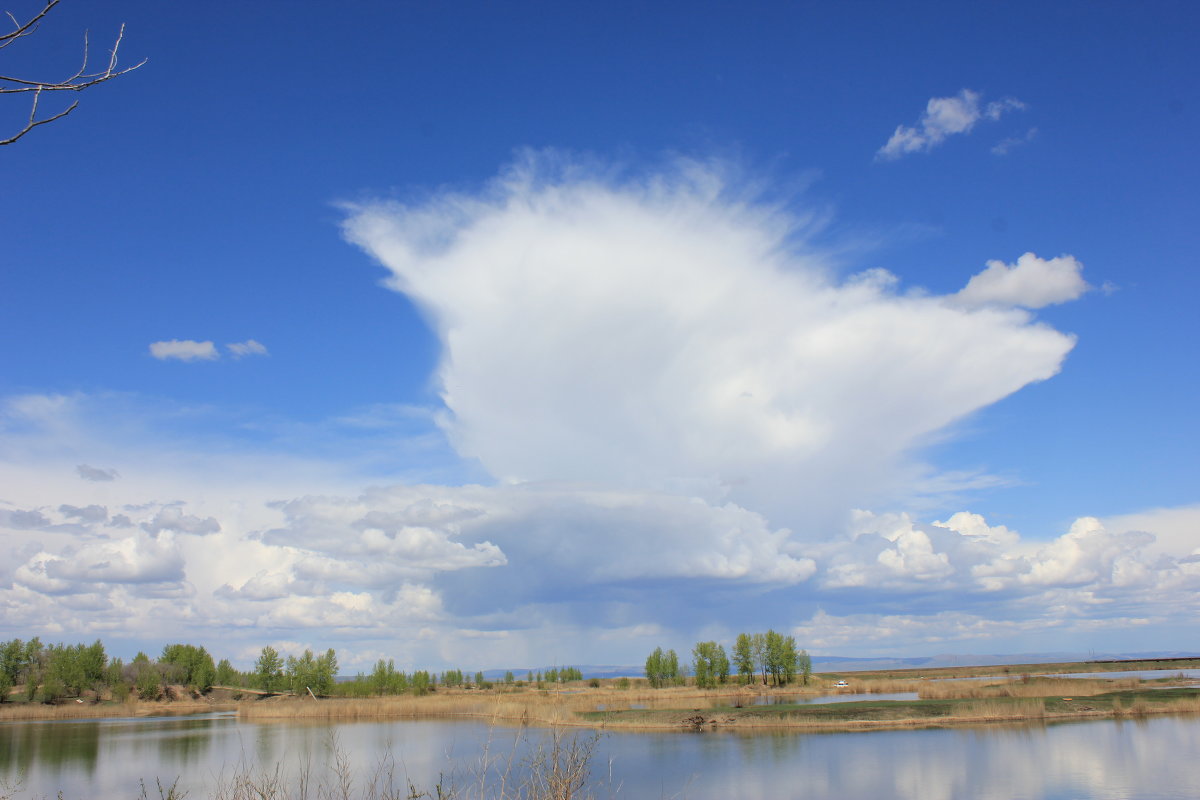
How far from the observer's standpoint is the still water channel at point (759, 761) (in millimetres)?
25109

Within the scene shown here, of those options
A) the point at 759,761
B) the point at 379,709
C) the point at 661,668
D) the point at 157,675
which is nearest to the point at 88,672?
the point at 157,675

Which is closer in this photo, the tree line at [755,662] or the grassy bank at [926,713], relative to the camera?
the grassy bank at [926,713]

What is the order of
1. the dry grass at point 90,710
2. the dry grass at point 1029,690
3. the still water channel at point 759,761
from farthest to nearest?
the dry grass at point 90,710 < the dry grass at point 1029,690 < the still water channel at point 759,761

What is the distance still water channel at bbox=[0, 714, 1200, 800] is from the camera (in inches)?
989

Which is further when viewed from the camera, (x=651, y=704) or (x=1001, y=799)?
(x=651, y=704)

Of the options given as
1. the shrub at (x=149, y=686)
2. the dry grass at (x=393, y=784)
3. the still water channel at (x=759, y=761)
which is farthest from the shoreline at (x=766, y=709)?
the shrub at (x=149, y=686)

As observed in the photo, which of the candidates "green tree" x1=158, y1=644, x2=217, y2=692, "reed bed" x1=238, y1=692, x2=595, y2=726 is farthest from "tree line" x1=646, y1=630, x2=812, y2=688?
"green tree" x1=158, y1=644, x2=217, y2=692

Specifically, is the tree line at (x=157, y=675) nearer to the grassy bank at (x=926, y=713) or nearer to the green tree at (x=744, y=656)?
the green tree at (x=744, y=656)

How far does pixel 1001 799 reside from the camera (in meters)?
23.1

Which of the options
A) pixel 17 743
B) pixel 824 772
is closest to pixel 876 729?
pixel 824 772

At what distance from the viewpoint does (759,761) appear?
105 ft

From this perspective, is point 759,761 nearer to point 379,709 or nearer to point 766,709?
point 766,709

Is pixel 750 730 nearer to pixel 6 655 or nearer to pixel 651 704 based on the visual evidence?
pixel 651 704

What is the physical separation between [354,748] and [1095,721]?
39.2 meters
